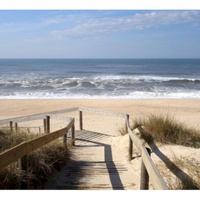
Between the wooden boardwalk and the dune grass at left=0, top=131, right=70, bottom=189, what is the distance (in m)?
0.19

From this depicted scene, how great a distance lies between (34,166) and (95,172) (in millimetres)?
1406

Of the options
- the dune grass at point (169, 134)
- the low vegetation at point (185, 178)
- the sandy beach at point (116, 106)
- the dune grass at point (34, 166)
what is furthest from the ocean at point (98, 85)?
the low vegetation at point (185, 178)

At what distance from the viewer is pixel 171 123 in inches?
307

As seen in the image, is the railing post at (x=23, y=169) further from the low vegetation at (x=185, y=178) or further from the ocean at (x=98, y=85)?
the ocean at (x=98, y=85)

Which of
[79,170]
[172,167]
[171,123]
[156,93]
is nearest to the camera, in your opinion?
[172,167]

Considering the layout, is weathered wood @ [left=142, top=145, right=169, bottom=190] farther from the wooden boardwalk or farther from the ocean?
the ocean

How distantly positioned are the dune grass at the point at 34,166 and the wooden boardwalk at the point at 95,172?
0.19 meters

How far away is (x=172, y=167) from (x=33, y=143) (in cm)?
256

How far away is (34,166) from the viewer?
4840 mm

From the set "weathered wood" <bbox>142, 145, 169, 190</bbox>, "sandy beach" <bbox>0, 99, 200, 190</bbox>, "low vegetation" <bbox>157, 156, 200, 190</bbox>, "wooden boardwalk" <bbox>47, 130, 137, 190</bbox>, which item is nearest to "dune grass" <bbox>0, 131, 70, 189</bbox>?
"wooden boardwalk" <bbox>47, 130, 137, 190</bbox>

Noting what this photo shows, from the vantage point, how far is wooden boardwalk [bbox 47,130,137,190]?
495 cm

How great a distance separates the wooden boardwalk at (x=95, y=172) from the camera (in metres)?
4.95
